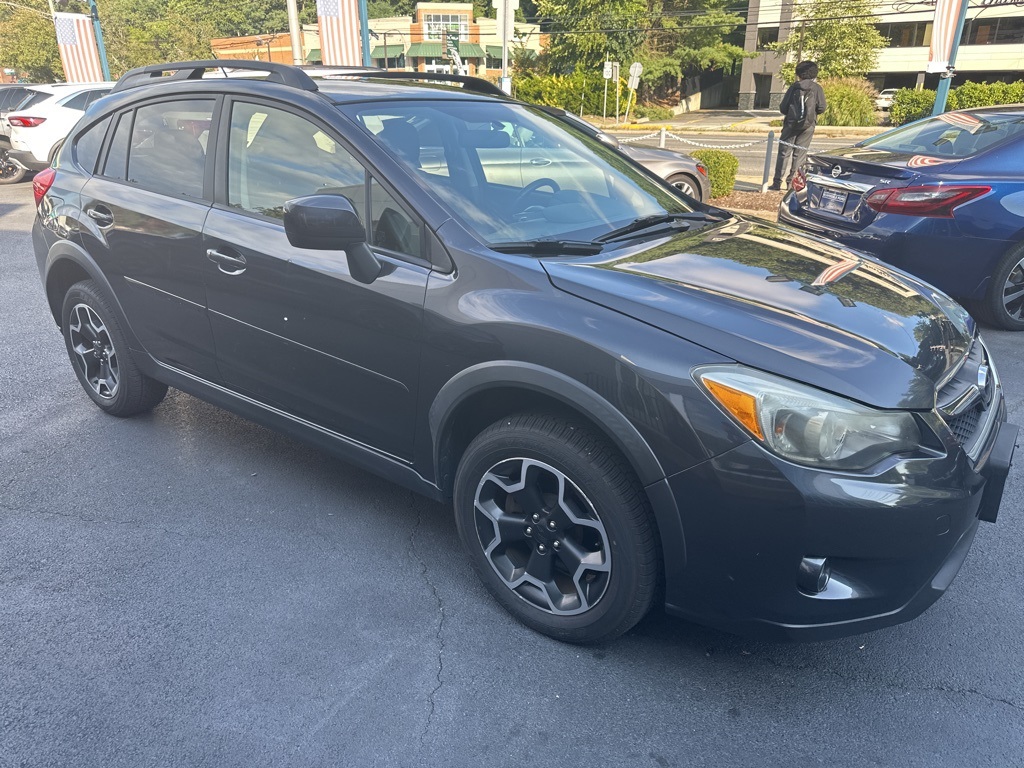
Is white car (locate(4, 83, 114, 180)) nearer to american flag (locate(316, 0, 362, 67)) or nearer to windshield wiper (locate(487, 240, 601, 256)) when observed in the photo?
american flag (locate(316, 0, 362, 67))

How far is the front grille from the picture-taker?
234cm

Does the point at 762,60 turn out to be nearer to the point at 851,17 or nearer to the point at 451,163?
the point at 851,17

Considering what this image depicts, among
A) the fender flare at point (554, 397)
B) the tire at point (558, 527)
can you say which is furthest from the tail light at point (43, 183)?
the tire at point (558, 527)

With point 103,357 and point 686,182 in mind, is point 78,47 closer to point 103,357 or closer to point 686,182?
point 686,182

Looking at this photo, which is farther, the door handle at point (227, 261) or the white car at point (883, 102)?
the white car at point (883, 102)

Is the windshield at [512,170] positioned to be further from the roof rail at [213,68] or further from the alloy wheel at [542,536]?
the alloy wheel at [542,536]

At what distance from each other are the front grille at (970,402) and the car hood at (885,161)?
3361 mm

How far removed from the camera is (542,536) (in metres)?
2.60

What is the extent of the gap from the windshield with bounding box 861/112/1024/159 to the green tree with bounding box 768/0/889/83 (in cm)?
4017

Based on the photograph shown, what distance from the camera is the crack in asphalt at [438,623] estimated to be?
92.7 inches

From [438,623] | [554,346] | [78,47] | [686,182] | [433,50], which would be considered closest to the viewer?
[554,346]

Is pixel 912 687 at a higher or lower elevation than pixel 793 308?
lower

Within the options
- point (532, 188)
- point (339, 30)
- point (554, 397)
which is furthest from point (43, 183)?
point (339, 30)

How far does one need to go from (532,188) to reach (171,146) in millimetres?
1723
